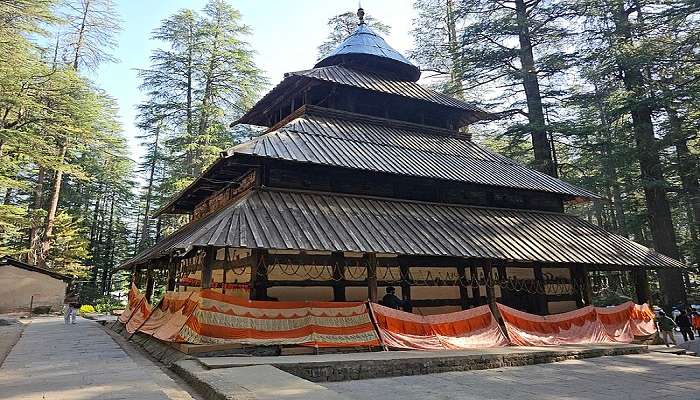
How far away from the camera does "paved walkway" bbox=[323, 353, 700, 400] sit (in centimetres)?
603

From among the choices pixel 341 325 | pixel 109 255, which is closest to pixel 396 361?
pixel 341 325

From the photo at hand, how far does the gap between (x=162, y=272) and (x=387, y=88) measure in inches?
438

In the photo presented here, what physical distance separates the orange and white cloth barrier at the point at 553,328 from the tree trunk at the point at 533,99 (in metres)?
9.90

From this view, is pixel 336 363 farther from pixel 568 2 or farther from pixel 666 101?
pixel 568 2

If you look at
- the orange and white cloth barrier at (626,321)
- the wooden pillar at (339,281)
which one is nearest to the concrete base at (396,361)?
the wooden pillar at (339,281)

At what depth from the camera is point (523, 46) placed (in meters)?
21.9

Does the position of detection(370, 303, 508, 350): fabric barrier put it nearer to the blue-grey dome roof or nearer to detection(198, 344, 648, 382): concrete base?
detection(198, 344, 648, 382): concrete base

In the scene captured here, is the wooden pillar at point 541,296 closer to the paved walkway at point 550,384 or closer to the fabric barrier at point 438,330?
the fabric barrier at point 438,330

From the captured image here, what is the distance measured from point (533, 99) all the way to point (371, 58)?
401 inches

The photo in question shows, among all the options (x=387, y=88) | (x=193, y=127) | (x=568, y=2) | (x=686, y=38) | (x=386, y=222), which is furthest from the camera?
(x=193, y=127)

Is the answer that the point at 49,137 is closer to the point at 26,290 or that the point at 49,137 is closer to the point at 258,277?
the point at 26,290

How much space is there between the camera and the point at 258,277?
9234 millimetres

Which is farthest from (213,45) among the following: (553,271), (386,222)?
(553,271)

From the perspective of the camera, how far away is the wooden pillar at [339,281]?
9992mm
